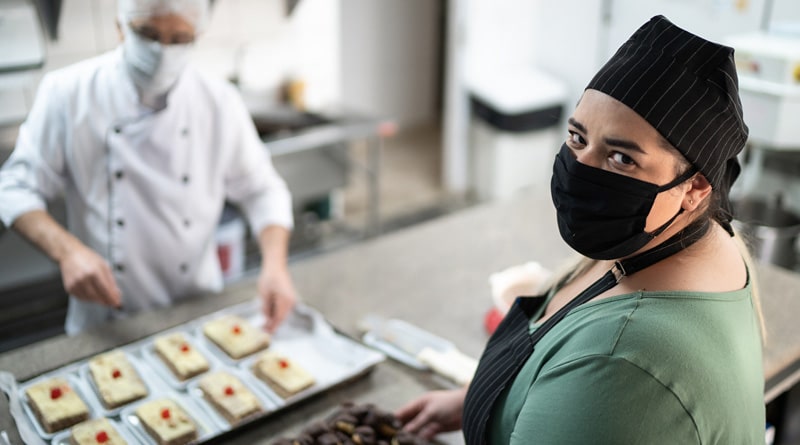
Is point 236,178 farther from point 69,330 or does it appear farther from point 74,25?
point 74,25

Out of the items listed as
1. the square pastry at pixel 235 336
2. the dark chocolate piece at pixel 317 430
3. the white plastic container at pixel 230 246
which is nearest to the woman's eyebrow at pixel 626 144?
the dark chocolate piece at pixel 317 430

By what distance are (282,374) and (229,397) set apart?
11 centimetres

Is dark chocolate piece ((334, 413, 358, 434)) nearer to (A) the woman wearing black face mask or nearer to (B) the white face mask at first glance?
(A) the woman wearing black face mask

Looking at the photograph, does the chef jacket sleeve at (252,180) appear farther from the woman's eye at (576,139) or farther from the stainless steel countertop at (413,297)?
the woman's eye at (576,139)

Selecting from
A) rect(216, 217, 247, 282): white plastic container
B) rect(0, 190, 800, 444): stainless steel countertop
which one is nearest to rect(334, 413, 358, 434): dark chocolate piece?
rect(0, 190, 800, 444): stainless steel countertop

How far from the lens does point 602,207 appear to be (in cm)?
88

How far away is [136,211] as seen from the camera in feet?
5.42

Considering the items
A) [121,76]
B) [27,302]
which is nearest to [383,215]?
[27,302]

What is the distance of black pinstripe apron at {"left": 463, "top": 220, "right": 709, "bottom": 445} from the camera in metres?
0.92

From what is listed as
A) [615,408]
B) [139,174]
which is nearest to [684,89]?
[615,408]

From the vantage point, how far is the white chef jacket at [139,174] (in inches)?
58.4

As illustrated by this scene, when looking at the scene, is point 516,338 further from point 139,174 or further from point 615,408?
point 139,174

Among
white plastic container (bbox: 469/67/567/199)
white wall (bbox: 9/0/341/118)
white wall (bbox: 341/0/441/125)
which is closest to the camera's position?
white wall (bbox: 9/0/341/118)

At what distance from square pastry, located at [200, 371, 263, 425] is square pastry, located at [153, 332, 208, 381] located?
32mm
